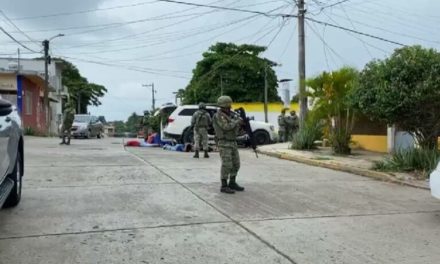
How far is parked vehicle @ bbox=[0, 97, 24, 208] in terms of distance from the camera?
607 centimetres

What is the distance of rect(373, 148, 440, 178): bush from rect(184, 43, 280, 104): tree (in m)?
34.2

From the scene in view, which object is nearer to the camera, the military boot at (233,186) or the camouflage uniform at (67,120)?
the military boot at (233,186)

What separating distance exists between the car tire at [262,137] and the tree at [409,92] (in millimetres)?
10452

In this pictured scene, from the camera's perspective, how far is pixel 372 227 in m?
6.84

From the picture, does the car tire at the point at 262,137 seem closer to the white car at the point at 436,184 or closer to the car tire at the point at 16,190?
the car tire at the point at 16,190

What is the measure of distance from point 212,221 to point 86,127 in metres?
26.7

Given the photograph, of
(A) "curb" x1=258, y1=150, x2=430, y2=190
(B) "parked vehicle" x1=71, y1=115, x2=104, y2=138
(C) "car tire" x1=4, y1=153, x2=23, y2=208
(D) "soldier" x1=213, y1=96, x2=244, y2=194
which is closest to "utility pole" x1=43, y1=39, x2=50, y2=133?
(B) "parked vehicle" x1=71, y1=115, x2=104, y2=138

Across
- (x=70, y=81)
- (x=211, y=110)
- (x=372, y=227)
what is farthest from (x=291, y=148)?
(x=70, y=81)

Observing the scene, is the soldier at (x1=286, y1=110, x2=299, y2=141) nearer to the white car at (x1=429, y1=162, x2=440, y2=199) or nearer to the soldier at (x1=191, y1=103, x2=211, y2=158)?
the soldier at (x1=191, y1=103, x2=211, y2=158)

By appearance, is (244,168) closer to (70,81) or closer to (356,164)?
(356,164)

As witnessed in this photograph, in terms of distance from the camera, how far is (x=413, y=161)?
477 inches

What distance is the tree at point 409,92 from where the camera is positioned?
1177 cm

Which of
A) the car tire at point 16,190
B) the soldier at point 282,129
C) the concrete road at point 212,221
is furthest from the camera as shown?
the soldier at point 282,129

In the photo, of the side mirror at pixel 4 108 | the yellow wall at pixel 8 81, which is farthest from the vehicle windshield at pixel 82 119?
the side mirror at pixel 4 108
